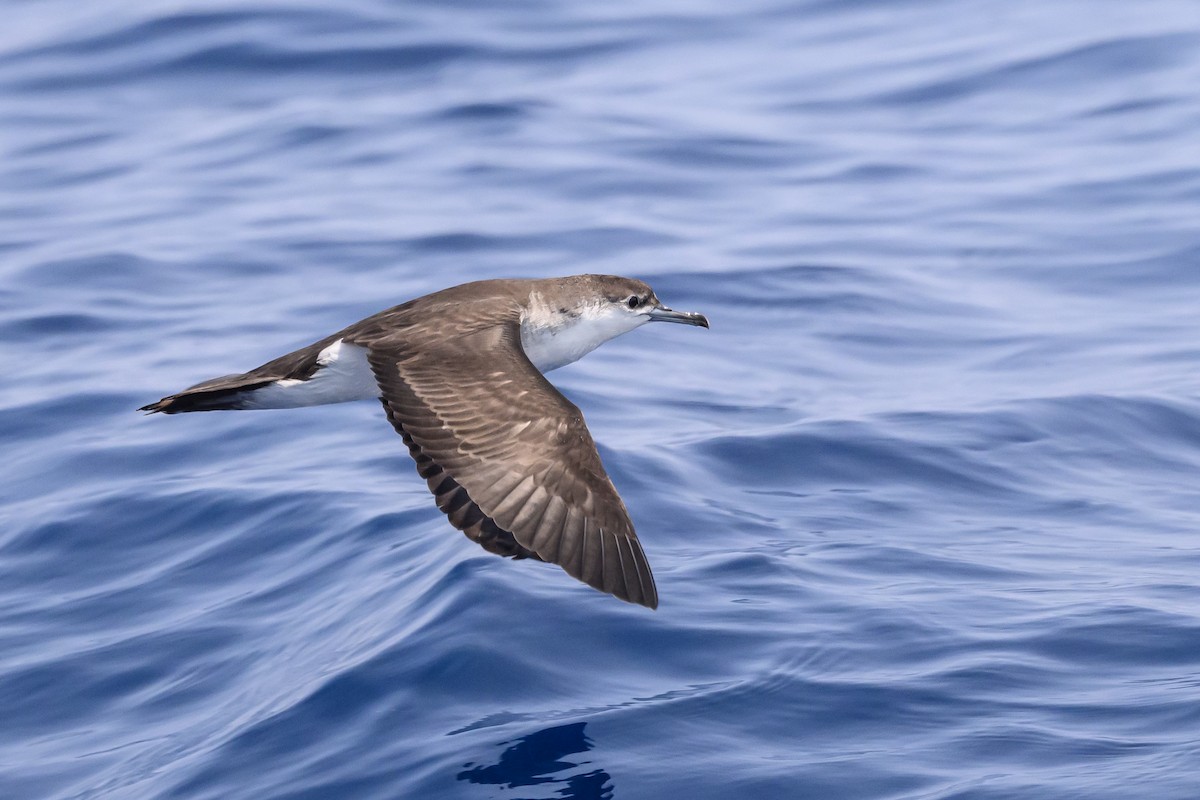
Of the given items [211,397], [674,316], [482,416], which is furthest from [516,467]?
[674,316]

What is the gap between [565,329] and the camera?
23.2 ft

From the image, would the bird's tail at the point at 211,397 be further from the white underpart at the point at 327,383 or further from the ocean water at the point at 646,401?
the ocean water at the point at 646,401

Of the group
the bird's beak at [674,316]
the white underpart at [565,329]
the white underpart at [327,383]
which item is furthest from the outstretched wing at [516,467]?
the bird's beak at [674,316]

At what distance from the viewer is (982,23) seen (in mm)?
16391

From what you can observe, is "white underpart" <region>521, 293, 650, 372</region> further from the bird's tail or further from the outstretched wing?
the bird's tail

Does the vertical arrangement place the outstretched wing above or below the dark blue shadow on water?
above

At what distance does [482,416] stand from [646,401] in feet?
12.1

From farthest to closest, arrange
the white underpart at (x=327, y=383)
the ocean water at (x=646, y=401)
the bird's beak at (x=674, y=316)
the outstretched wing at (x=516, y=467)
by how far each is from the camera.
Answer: the bird's beak at (x=674, y=316) < the white underpart at (x=327, y=383) < the ocean water at (x=646, y=401) < the outstretched wing at (x=516, y=467)

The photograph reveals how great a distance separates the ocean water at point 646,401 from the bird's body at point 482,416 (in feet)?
2.48

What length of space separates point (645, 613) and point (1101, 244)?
6225 millimetres

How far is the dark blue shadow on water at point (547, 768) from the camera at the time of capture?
556 centimetres

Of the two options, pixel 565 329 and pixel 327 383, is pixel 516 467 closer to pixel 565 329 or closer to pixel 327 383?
pixel 327 383

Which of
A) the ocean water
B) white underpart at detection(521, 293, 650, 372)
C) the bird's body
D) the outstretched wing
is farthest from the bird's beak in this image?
the outstretched wing

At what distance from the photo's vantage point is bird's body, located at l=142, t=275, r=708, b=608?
5.54 metres
